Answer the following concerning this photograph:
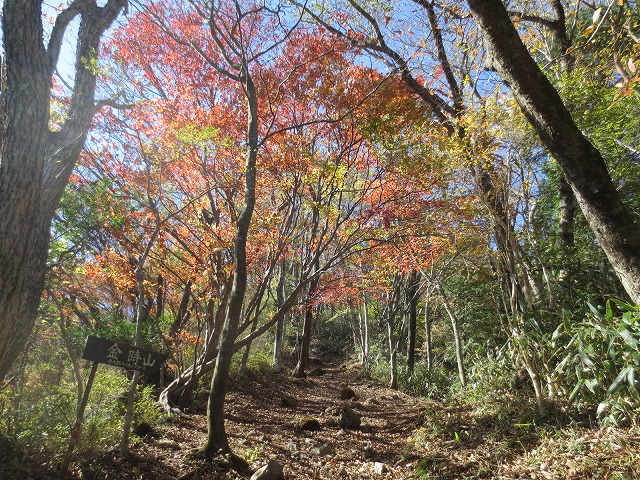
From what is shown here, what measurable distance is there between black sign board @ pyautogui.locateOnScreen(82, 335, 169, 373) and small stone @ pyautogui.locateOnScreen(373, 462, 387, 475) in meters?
3.27

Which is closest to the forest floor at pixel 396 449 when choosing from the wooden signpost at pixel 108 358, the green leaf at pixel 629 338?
A: the wooden signpost at pixel 108 358

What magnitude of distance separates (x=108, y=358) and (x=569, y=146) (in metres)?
5.21

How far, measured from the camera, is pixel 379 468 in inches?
186

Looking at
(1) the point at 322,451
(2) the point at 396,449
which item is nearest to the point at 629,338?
(2) the point at 396,449

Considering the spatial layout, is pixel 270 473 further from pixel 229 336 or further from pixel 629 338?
pixel 629 338

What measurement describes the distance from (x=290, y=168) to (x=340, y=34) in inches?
117

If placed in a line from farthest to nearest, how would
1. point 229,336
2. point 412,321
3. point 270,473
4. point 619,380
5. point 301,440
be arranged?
point 412,321 < point 301,440 < point 229,336 < point 270,473 < point 619,380

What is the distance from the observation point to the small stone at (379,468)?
4.67 metres

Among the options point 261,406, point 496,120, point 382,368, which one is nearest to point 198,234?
point 261,406

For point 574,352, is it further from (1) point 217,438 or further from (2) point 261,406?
(2) point 261,406

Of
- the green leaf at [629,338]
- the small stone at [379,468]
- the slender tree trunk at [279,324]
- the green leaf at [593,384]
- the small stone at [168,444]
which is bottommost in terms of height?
the small stone at [379,468]

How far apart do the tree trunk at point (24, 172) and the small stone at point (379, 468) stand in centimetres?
452

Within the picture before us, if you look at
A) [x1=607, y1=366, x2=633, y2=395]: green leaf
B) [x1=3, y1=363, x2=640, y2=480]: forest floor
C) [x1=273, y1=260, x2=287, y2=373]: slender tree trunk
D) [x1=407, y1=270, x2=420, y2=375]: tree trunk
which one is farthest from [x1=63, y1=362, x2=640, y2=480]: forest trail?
[x1=273, y1=260, x2=287, y2=373]: slender tree trunk

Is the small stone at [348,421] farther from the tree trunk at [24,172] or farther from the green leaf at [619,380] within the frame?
the tree trunk at [24,172]
